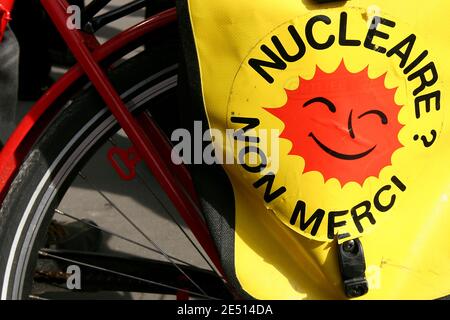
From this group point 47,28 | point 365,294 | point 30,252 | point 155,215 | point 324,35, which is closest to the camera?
point 324,35

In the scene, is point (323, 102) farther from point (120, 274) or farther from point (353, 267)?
point (120, 274)

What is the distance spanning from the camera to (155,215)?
2.48 metres

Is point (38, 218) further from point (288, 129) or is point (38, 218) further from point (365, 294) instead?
point (365, 294)

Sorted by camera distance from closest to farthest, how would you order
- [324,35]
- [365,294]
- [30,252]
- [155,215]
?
[324,35] → [365,294] → [30,252] → [155,215]

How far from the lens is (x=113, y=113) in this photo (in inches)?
55.2

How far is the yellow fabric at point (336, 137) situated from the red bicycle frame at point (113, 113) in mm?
160

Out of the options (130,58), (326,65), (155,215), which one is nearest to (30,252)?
(130,58)

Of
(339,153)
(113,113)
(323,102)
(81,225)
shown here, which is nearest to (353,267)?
(339,153)

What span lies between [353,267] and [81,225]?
1065 mm

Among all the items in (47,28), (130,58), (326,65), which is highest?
(47,28)

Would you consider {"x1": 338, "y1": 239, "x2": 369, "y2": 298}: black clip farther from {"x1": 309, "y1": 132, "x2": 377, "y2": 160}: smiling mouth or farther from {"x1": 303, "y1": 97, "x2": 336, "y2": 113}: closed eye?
{"x1": 303, "y1": 97, "x2": 336, "y2": 113}: closed eye

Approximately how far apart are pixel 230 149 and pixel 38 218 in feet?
1.53

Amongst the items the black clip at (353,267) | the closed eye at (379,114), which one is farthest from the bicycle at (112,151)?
the closed eye at (379,114)

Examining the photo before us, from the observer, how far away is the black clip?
4.40ft
